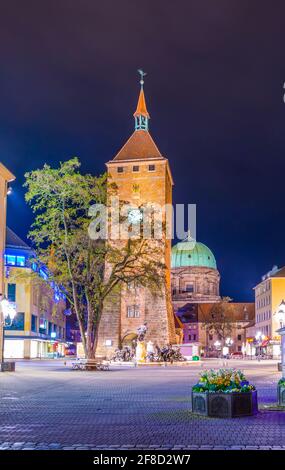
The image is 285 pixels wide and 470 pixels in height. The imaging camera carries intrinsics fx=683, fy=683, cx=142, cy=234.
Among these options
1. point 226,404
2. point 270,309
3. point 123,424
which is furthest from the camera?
point 270,309

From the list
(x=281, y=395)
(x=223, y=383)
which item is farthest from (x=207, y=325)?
(x=223, y=383)

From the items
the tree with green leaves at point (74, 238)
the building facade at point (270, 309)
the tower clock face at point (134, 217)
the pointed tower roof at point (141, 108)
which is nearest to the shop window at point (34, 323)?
the pointed tower roof at point (141, 108)

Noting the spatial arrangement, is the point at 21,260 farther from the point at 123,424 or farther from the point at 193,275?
the point at 193,275

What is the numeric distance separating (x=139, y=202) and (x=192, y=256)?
7310cm

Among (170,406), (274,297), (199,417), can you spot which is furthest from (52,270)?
(274,297)

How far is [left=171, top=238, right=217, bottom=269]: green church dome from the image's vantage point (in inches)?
5827

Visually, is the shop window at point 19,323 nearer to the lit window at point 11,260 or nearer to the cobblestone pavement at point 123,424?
the lit window at point 11,260

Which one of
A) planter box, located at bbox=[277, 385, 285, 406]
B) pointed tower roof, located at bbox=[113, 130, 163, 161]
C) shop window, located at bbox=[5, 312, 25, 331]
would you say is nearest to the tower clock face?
pointed tower roof, located at bbox=[113, 130, 163, 161]

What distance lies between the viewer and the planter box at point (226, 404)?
14.1 meters

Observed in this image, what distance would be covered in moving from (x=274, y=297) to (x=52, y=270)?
6402cm

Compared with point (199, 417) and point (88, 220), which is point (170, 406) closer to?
point (199, 417)

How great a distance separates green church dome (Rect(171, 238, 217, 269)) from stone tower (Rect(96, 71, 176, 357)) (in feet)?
217

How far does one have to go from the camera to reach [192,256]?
149 m

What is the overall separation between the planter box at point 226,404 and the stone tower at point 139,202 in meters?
53.7
